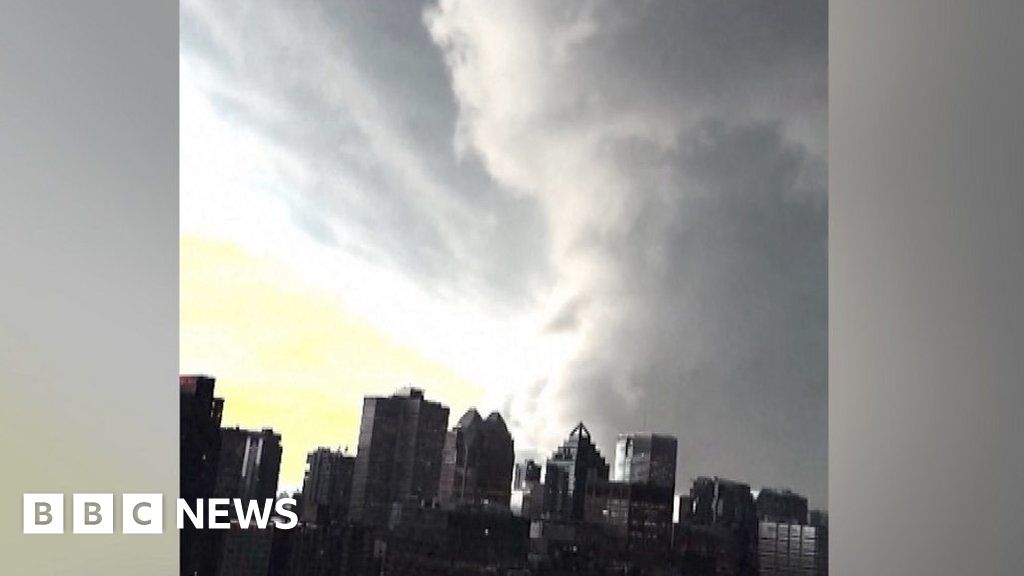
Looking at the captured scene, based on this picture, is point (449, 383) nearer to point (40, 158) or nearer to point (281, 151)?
point (281, 151)

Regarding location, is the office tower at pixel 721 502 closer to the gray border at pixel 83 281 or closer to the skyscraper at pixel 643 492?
the skyscraper at pixel 643 492

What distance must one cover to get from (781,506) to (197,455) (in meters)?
1.43

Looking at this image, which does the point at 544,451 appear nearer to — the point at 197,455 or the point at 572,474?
the point at 572,474

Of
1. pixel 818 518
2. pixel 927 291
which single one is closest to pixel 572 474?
pixel 818 518

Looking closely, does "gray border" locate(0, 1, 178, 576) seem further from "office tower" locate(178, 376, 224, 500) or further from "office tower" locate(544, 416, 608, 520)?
"office tower" locate(544, 416, 608, 520)

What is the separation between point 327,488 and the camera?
8.52 feet

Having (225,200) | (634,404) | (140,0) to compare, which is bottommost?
(634,404)

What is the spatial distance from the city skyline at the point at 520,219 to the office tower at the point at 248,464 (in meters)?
0.03

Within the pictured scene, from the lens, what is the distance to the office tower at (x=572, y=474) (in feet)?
→ 7.96

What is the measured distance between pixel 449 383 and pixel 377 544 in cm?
43

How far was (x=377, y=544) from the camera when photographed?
255 centimetres

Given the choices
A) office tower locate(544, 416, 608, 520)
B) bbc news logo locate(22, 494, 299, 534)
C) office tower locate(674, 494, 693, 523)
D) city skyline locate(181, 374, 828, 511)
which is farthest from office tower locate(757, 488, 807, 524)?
bbc news logo locate(22, 494, 299, 534)

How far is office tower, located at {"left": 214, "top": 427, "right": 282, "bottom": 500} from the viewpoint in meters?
2.63

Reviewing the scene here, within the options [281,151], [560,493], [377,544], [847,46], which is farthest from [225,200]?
[847,46]
